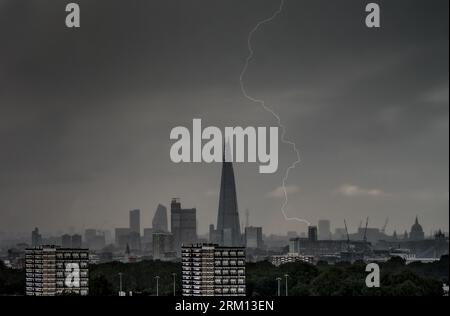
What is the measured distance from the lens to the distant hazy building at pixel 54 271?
16.2m

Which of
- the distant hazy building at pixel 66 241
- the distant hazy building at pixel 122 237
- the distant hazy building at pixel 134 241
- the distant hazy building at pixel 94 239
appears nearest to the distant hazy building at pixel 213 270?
the distant hazy building at pixel 134 241

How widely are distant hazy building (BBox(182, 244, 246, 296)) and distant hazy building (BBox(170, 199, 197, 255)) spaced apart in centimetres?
18

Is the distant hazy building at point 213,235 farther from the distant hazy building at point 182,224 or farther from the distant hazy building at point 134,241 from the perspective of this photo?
the distant hazy building at point 134,241

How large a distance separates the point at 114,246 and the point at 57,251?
1186mm

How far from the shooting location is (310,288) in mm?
21609

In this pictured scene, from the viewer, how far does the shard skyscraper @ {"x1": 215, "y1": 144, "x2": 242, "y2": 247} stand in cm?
1620

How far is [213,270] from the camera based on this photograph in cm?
1759

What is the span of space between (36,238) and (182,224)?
224cm

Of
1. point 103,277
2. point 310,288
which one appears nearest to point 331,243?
point 310,288

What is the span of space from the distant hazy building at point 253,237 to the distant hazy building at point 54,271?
2.49 metres

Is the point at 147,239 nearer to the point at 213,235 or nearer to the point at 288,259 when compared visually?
the point at 213,235

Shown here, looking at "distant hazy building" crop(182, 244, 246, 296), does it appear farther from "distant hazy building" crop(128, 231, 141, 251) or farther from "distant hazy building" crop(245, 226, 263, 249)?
"distant hazy building" crop(128, 231, 141, 251)
